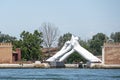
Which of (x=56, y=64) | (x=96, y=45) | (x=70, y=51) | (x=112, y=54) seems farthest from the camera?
(x=96, y=45)

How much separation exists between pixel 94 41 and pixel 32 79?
9787cm

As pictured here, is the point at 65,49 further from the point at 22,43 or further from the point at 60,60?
the point at 22,43

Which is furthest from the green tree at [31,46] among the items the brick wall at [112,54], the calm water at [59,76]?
the calm water at [59,76]

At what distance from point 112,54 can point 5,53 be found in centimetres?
1891

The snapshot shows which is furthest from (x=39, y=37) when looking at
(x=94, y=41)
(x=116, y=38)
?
(x=116, y=38)

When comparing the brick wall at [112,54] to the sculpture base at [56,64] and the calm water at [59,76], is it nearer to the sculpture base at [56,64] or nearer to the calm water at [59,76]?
the sculpture base at [56,64]

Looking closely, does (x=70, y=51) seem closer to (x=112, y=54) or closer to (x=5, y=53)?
(x=112, y=54)

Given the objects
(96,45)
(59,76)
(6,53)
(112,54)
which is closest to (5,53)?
(6,53)

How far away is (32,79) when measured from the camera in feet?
185

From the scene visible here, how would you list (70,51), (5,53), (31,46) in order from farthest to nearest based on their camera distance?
1. (31,46)
2. (5,53)
3. (70,51)

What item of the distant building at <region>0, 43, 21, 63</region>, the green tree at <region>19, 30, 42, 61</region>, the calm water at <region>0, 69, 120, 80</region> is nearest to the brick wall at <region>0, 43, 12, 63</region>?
the distant building at <region>0, 43, 21, 63</region>

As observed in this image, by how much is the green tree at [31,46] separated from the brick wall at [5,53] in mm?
6784

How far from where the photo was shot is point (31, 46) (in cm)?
11688

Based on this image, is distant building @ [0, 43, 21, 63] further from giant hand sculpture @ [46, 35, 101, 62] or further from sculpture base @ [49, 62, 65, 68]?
giant hand sculpture @ [46, 35, 101, 62]
